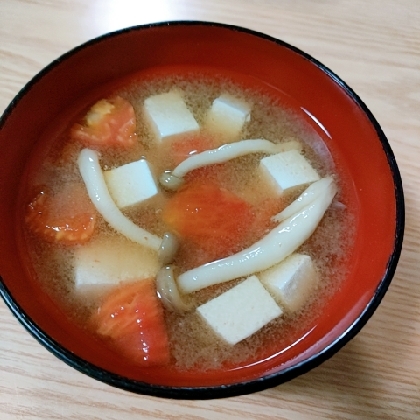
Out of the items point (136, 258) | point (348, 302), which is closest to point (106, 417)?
point (136, 258)

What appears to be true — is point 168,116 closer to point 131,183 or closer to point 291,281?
point 131,183

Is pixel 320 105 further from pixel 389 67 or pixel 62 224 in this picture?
pixel 62 224

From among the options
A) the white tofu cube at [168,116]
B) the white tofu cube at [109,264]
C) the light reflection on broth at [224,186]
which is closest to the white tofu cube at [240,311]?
the light reflection on broth at [224,186]

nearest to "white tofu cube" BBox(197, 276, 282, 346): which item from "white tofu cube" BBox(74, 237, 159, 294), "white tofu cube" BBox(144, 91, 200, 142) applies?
"white tofu cube" BBox(74, 237, 159, 294)

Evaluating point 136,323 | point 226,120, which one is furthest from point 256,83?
point 136,323

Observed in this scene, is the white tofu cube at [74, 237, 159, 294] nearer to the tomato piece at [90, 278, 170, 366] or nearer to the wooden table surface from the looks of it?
the tomato piece at [90, 278, 170, 366]

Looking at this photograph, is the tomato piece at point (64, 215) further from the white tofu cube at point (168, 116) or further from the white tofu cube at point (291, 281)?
the white tofu cube at point (291, 281)
